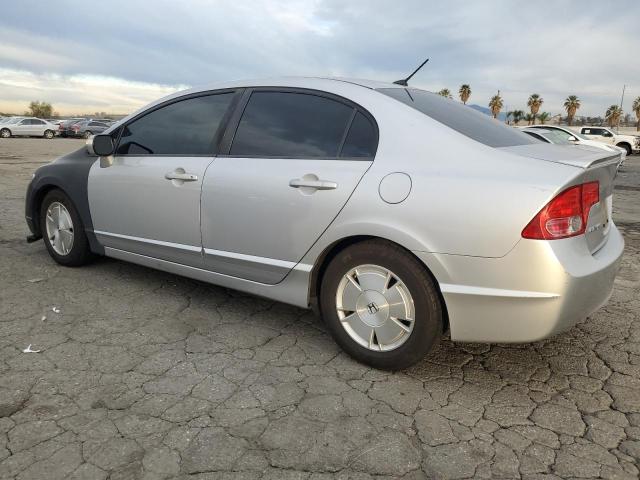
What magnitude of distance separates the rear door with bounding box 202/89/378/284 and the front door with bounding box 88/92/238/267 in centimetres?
16

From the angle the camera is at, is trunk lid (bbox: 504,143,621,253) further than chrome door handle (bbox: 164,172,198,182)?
No

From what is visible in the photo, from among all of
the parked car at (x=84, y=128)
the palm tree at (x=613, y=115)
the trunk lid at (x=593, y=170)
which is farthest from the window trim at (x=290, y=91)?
the palm tree at (x=613, y=115)

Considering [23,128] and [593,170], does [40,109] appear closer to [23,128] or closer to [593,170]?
[23,128]

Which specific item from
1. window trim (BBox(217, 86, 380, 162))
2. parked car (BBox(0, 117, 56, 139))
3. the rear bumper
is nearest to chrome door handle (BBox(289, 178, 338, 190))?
window trim (BBox(217, 86, 380, 162))

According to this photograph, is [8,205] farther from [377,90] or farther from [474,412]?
[474,412]

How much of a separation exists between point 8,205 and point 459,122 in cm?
727

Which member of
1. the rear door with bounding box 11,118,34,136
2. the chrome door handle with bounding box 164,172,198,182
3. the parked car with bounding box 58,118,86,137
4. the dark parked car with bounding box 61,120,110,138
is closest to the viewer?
the chrome door handle with bounding box 164,172,198,182

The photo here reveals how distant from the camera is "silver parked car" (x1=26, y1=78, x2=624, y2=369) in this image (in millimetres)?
2393

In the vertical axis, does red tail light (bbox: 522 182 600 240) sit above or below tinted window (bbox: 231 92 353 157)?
below

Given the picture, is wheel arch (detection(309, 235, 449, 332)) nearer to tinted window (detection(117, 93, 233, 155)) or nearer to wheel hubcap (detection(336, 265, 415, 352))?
wheel hubcap (detection(336, 265, 415, 352))

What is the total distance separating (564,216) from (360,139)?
1.11m

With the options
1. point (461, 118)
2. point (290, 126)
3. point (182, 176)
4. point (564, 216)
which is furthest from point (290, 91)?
point (564, 216)

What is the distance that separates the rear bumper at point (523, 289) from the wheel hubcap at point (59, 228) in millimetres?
3261

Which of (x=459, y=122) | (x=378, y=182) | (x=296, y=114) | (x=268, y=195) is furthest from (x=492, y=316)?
(x=296, y=114)
